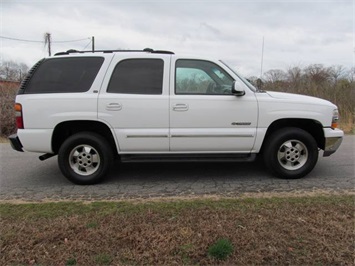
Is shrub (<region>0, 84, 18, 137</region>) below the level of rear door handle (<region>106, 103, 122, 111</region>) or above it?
below

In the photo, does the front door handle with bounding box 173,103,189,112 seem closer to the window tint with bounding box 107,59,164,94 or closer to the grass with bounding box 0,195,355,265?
the window tint with bounding box 107,59,164,94

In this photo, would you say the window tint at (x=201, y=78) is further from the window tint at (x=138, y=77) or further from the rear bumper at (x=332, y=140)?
the rear bumper at (x=332, y=140)

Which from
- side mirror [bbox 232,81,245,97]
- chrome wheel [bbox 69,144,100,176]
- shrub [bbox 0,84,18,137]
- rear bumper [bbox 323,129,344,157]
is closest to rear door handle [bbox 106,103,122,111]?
chrome wheel [bbox 69,144,100,176]

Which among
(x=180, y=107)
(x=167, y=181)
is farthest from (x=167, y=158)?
(x=180, y=107)

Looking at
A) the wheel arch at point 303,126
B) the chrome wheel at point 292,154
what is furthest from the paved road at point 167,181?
the wheel arch at point 303,126

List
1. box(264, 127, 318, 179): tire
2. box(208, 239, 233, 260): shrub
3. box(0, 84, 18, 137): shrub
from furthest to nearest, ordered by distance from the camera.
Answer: box(0, 84, 18, 137): shrub < box(264, 127, 318, 179): tire < box(208, 239, 233, 260): shrub

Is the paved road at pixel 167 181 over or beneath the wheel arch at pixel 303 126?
beneath

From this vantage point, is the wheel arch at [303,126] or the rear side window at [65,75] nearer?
the rear side window at [65,75]

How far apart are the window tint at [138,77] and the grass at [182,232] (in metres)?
1.73

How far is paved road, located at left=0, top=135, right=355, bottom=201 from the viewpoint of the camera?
4.68 m

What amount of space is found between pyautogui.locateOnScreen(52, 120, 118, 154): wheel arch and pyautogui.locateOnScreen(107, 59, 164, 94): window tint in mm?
586

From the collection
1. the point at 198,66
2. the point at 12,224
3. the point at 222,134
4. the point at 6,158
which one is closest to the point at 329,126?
the point at 222,134

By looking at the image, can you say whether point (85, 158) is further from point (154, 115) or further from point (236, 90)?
point (236, 90)

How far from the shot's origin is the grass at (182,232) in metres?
2.84
